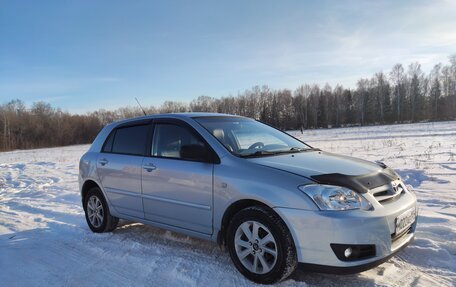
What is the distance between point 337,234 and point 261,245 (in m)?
0.79

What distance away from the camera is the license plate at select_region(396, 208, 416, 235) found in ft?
11.1

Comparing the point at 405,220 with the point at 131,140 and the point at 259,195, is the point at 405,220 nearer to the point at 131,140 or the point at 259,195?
the point at 259,195

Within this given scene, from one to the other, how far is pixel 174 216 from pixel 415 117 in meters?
88.6

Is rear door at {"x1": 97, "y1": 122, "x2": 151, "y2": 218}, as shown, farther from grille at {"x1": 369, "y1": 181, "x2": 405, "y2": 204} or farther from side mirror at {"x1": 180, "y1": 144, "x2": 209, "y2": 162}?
grille at {"x1": 369, "y1": 181, "x2": 405, "y2": 204}

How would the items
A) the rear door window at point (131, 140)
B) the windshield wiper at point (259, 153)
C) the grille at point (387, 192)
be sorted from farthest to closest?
the rear door window at point (131, 140)
the windshield wiper at point (259, 153)
the grille at point (387, 192)

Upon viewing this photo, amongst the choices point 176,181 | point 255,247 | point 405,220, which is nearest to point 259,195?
point 255,247

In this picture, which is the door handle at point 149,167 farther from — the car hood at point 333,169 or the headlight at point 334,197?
the headlight at point 334,197

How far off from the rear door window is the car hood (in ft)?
6.18

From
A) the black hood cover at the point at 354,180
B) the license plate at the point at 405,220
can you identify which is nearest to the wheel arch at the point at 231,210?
the black hood cover at the point at 354,180

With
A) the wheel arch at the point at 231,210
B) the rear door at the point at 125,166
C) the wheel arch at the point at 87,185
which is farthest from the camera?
the wheel arch at the point at 87,185

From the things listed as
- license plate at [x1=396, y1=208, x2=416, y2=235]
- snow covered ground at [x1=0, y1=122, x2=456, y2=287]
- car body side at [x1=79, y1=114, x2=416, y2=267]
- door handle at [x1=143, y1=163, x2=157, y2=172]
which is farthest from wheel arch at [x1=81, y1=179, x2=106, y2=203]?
license plate at [x1=396, y1=208, x2=416, y2=235]

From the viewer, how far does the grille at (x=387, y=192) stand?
3396 mm

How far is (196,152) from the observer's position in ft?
13.1

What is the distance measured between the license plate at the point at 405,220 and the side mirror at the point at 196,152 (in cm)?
203
